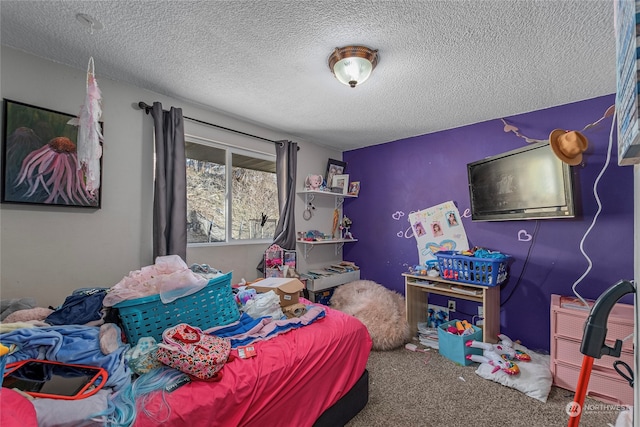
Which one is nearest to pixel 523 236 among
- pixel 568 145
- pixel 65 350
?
pixel 568 145

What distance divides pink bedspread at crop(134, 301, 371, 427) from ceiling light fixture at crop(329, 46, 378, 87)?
1.61 metres

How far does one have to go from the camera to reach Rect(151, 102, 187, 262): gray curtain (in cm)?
225

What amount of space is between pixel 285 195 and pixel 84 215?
1.80m

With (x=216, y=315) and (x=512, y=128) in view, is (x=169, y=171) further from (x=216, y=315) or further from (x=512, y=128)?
(x=512, y=128)

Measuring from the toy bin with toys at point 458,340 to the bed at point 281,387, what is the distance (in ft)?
3.63

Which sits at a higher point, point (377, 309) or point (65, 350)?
point (65, 350)

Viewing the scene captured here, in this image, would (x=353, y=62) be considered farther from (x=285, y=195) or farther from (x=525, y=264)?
(x=525, y=264)

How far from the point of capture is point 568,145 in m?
2.05

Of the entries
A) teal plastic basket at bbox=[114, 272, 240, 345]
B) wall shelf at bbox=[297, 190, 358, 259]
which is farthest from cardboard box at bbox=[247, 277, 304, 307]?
wall shelf at bbox=[297, 190, 358, 259]

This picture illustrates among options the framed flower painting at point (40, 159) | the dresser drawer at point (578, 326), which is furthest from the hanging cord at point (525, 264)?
the framed flower painting at point (40, 159)

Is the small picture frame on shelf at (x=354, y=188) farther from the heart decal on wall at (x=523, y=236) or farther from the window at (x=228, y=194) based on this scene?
the heart decal on wall at (x=523, y=236)

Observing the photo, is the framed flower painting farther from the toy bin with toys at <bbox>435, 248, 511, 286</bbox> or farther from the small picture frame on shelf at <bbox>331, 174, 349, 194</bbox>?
the toy bin with toys at <bbox>435, 248, 511, 286</bbox>

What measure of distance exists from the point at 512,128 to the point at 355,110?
153 cm

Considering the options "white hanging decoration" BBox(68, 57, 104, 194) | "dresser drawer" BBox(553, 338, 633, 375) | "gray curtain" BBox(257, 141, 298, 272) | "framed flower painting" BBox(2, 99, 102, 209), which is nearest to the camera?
"white hanging decoration" BBox(68, 57, 104, 194)
